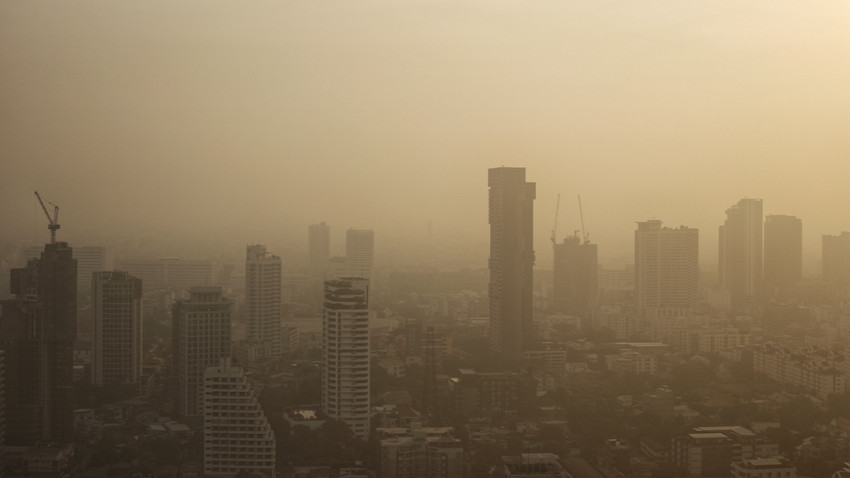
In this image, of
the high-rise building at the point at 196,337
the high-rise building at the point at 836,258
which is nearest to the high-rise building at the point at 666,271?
the high-rise building at the point at 836,258

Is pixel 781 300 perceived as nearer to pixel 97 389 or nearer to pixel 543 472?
pixel 543 472

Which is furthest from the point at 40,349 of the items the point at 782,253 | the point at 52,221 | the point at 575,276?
the point at 782,253

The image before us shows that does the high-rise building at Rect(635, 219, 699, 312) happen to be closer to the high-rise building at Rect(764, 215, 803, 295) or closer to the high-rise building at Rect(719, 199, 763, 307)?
the high-rise building at Rect(719, 199, 763, 307)

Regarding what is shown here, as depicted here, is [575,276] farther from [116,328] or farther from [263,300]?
[116,328]

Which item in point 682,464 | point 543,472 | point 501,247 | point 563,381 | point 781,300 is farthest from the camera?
point 781,300

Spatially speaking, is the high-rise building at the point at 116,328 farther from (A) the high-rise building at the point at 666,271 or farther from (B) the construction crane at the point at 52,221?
(A) the high-rise building at the point at 666,271

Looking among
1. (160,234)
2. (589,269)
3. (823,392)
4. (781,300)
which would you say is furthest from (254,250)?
(781,300)
